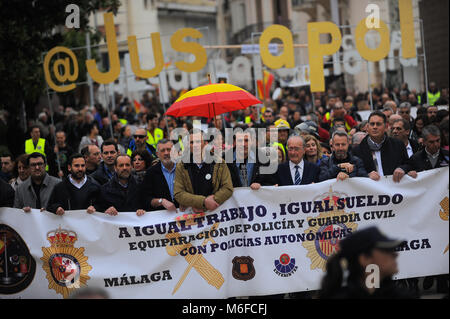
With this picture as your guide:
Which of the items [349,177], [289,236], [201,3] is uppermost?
[201,3]

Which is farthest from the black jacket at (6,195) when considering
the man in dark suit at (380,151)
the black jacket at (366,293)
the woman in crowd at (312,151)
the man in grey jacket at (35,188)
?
the black jacket at (366,293)

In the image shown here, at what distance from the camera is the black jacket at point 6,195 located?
8383 millimetres

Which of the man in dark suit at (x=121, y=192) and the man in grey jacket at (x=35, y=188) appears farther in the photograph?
the man in grey jacket at (x=35, y=188)

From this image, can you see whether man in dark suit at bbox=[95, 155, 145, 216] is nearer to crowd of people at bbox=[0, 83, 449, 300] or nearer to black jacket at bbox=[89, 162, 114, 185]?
crowd of people at bbox=[0, 83, 449, 300]

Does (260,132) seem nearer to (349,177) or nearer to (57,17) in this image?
(349,177)

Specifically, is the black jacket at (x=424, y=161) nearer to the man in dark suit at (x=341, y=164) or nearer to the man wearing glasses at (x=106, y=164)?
the man in dark suit at (x=341, y=164)

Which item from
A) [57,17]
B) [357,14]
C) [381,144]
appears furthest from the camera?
[357,14]

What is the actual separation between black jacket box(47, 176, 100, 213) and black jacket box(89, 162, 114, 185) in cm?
86

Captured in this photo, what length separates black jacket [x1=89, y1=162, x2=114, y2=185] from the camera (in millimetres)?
9246

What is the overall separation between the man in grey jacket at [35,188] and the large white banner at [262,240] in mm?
1172

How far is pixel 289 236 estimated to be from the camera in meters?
7.66

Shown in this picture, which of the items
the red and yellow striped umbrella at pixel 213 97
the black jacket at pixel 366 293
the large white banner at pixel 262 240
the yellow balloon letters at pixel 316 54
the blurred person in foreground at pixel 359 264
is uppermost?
the yellow balloon letters at pixel 316 54

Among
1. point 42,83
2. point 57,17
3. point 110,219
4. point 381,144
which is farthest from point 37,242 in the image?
point 42,83

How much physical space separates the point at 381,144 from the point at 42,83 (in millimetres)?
11263
